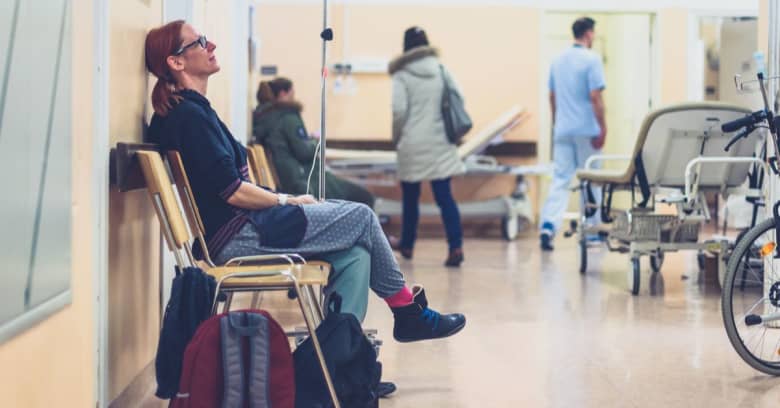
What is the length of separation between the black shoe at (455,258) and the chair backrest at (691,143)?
62.4 inches

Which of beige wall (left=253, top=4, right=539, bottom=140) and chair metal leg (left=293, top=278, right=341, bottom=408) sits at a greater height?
beige wall (left=253, top=4, right=539, bottom=140)

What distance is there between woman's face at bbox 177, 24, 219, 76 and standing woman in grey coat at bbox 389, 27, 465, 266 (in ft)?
10.9

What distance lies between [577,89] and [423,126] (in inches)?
65.2

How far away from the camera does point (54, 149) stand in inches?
85.6

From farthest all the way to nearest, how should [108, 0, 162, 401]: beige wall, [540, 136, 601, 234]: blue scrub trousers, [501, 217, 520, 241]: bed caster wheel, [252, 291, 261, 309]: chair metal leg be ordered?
[501, 217, 520, 241]: bed caster wheel < [540, 136, 601, 234]: blue scrub trousers < [252, 291, 261, 309]: chair metal leg < [108, 0, 162, 401]: beige wall

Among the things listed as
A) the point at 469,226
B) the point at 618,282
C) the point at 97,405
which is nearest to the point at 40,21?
the point at 97,405

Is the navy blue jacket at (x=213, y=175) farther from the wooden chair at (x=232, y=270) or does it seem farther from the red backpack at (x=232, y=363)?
the red backpack at (x=232, y=363)

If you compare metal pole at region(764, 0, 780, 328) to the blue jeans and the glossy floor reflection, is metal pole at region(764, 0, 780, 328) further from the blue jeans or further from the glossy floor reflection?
the blue jeans

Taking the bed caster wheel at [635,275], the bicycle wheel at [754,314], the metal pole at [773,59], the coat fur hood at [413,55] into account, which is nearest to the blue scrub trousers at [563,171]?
the coat fur hood at [413,55]

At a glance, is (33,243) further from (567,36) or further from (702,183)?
(567,36)

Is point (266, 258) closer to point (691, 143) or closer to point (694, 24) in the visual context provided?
point (691, 143)

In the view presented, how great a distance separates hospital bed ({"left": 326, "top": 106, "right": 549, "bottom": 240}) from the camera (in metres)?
8.45

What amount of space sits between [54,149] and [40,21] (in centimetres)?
28

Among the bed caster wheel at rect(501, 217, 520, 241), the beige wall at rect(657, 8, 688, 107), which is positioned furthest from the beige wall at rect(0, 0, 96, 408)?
the beige wall at rect(657, 8, 688, 107)
